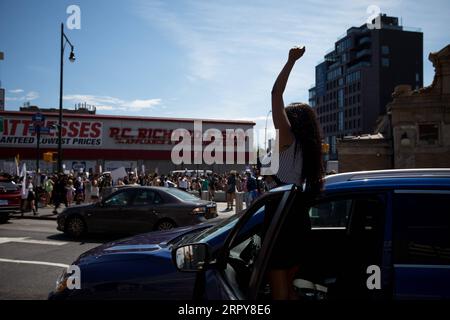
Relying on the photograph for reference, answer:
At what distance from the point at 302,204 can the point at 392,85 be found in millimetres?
99393

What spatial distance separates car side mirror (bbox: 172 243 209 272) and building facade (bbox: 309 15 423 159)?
92.6 m

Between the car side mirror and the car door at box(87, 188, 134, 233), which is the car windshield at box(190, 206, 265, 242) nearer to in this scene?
the car side mirror

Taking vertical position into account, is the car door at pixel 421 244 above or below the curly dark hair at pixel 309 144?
below

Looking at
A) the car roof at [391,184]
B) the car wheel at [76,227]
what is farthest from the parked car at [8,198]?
the car roof at [391,184]

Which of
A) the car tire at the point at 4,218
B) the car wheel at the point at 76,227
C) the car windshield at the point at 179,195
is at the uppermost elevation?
the car windshield at the point at 179,195

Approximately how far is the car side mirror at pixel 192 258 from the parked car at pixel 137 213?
299 inches

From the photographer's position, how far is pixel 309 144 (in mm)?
2549

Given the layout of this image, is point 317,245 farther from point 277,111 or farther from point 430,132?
point 430,132

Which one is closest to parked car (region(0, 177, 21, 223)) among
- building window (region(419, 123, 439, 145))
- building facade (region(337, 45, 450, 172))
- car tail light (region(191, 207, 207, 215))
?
car tail light (region(191, 207, 207, 215))

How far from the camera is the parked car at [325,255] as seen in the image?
229 centimetres

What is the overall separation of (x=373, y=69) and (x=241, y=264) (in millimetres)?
99279

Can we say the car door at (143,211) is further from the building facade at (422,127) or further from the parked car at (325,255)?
the building facade at (422,127)
